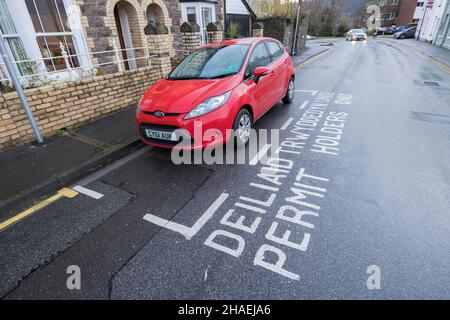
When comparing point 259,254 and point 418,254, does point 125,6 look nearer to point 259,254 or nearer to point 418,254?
point 259,254

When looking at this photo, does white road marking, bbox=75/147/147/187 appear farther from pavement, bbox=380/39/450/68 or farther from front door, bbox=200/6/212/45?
pavement, bbox=380/39/450/68

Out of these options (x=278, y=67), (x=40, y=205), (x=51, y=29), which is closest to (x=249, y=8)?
(x=278, y=67)

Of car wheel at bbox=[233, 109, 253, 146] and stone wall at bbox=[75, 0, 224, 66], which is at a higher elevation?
stone wall at bbox=[75, 0, 224, 66]

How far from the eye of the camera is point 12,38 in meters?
5.43

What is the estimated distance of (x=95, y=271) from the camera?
225 centimetres

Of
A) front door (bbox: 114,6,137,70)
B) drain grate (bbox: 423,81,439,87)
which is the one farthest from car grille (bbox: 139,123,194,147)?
drain grate (bbox: 423,81,439,87)

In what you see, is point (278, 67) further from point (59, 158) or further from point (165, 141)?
point (59, 158)

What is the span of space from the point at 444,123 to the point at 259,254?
527 cm

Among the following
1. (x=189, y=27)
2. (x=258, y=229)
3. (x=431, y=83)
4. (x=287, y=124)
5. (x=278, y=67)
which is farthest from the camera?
(x=431, y=83)

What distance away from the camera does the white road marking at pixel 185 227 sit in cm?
265

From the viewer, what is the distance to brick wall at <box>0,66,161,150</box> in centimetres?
431

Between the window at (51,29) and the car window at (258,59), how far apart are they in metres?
4.33

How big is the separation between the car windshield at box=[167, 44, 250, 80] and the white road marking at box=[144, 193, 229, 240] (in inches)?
91.9

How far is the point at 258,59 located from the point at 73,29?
16.8ft
